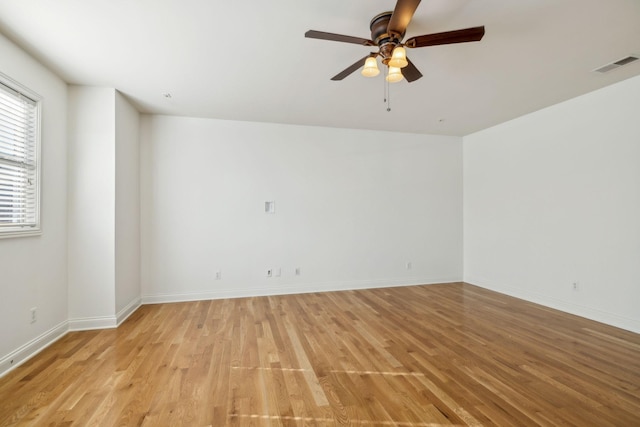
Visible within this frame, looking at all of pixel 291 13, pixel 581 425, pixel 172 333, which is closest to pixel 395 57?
pixel 291 13

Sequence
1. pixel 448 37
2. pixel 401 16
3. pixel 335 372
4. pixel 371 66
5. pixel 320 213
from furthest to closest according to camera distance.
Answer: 1. pixel 320 213
2. pixel 335 372
3. pixel 371 66
4. pixel 448 37
5. pixel 401 16

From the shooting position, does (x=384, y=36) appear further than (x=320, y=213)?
No

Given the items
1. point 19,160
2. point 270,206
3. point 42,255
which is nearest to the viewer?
point 19,160

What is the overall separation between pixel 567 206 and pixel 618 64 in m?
1.73

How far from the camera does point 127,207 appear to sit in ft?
12.2

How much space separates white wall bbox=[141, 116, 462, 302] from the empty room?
0.04 meters

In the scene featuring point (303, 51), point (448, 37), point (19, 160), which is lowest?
point (19, 160)

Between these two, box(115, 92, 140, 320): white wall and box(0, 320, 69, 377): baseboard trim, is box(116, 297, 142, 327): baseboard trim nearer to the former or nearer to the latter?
box(115, 92, 140, 320): white wall

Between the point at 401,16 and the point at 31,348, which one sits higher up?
the point at 401,16

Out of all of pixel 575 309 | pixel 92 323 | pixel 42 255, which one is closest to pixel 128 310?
pixel 92 323

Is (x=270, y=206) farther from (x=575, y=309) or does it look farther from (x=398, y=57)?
(x=575, y=309)

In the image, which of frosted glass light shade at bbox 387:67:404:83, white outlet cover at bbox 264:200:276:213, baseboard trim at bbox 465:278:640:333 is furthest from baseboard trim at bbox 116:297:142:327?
baseboard trim at bbox 465:278:640:333

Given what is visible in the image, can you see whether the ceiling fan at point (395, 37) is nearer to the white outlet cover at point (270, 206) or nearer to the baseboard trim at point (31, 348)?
the white outlet cover at point (270, 206)

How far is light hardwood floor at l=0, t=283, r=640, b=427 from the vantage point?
1.82 m
